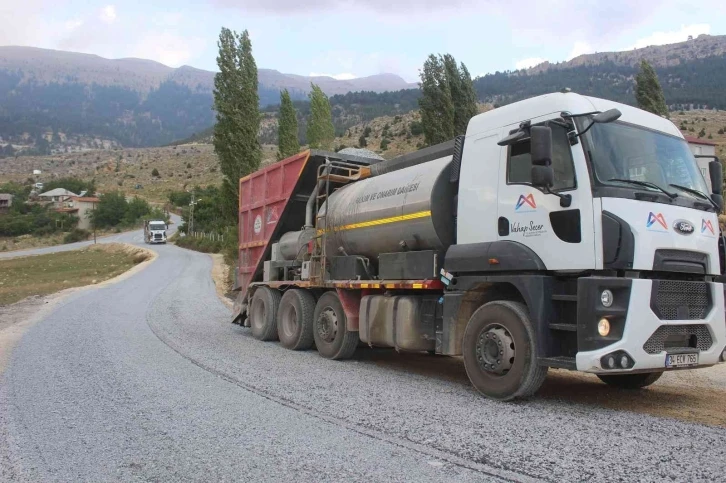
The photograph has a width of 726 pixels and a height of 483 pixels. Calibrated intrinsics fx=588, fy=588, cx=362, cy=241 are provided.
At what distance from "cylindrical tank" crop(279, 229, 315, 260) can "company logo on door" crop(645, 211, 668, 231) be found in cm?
634

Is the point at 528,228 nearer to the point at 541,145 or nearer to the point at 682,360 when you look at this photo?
the point at 541,145

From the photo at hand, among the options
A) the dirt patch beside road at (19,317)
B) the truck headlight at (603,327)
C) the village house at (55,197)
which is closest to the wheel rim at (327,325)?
the dirt patch beside road at (19,317)

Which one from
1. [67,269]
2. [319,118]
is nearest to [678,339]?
[319,118]

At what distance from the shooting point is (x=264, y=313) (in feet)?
39.9

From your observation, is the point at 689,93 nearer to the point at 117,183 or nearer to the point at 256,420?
the point at 117,183

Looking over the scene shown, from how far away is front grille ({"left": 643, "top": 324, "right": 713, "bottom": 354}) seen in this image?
5551 millimetres

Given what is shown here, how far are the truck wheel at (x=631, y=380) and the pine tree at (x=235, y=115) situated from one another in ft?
74.9

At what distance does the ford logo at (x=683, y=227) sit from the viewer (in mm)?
5809

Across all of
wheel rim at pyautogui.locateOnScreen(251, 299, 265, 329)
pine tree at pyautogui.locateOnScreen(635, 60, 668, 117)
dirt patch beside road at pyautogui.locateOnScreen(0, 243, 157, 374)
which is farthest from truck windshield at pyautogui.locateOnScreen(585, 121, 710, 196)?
pine tree at pyautogui.locateOnScreen(635, 60, 668, 117)

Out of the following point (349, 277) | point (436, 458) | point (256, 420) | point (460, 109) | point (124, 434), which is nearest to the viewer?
point (436, 458)

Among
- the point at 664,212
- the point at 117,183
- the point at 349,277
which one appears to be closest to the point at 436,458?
the point at 664,212

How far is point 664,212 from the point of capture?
5.75m

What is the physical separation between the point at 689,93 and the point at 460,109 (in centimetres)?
11956

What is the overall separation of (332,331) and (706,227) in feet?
18.5
